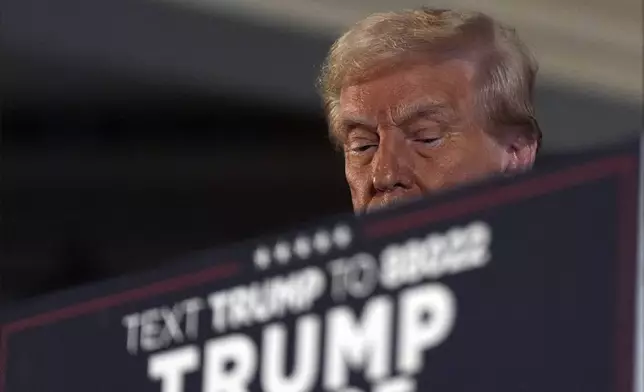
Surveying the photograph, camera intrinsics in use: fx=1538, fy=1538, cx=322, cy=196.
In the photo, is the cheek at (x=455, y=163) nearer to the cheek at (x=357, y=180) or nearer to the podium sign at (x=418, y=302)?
the cheek at (x=357, y=180)

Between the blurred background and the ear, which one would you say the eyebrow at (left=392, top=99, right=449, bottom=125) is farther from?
the blurred background

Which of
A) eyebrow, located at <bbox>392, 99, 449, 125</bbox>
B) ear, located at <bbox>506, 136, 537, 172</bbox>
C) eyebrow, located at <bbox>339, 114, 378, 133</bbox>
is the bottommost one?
ear, located at <bbox>506, 136, 537, 172</bbox>

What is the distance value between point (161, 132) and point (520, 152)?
10.1 ft

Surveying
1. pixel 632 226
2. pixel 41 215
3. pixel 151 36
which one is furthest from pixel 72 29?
pixel 632 226

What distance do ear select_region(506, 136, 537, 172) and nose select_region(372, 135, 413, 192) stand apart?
5.2 inches

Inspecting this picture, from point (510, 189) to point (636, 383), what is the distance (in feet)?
0.45

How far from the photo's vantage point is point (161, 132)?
4.50m

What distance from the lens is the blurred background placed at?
167 inches

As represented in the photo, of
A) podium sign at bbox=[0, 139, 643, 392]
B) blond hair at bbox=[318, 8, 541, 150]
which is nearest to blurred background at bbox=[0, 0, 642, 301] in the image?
blond hair at bbox=[318, 8, 541, 150]

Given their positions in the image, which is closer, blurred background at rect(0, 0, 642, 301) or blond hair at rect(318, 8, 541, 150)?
blond hair at rect(318, 8, 541, 150)

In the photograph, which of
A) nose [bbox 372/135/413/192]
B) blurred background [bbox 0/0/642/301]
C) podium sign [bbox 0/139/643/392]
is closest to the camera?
podium sign [bbox 0/139/643/392]

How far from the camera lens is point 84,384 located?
998 millimetres

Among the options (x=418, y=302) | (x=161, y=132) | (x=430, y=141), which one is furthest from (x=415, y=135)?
(x=161, y=132)

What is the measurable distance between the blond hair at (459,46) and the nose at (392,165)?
0.09 m
